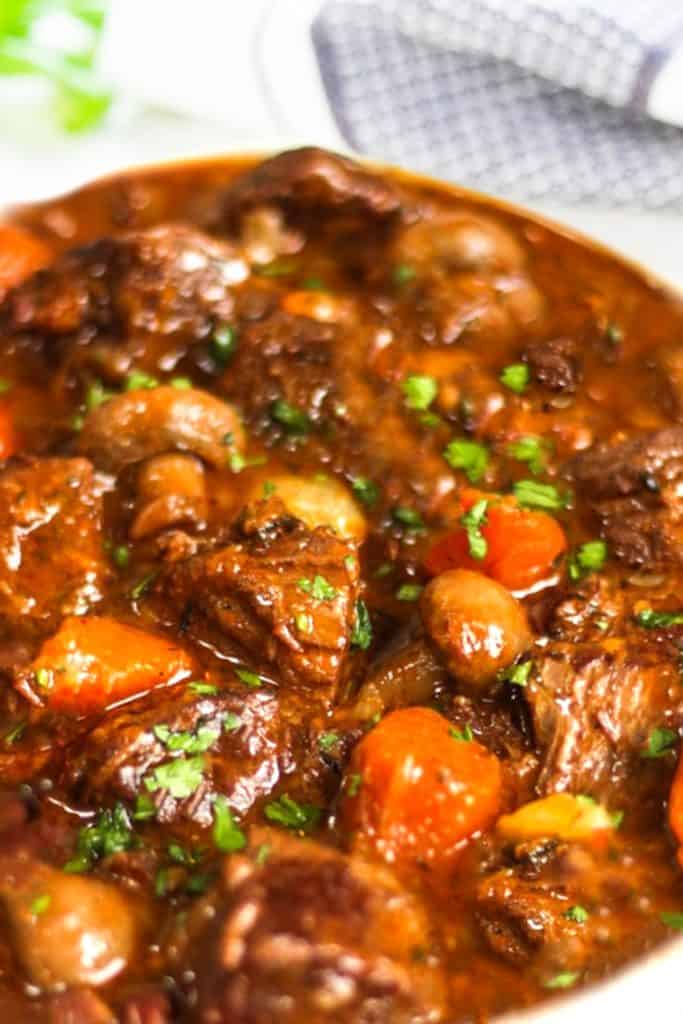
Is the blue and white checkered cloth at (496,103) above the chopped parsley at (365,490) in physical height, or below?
above

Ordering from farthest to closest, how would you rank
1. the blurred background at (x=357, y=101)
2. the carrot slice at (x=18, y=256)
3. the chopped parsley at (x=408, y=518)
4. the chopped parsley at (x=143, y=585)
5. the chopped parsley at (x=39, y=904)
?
the blurred background at (x=357, y=101) → the carrot slice at (x=18, y=256) → the chopped parsley at (x=408, y=518) → the chopped parsley at (x=143, y=585) → the chopped parsley at (x=39, y=904)

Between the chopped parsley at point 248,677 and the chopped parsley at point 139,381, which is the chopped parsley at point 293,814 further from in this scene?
the chopped parsley at point 139,381

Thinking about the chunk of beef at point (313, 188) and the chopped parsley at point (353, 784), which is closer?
the chopped parsley at point (353, 784)

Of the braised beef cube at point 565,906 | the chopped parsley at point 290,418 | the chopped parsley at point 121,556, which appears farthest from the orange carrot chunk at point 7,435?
the braised beef cube at point 565,906

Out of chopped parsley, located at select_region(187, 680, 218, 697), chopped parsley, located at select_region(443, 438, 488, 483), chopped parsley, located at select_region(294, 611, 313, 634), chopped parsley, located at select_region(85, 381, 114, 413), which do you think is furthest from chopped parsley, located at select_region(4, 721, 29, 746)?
chopped parsley, located at select_region(443, 438, 488, 483)

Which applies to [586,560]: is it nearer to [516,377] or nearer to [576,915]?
[516,377]

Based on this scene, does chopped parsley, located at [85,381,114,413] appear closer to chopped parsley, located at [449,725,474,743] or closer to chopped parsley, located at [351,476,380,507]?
chopped parsley, located at [351,476,380,507]

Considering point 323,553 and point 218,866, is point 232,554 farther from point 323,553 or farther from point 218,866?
point 218,866
